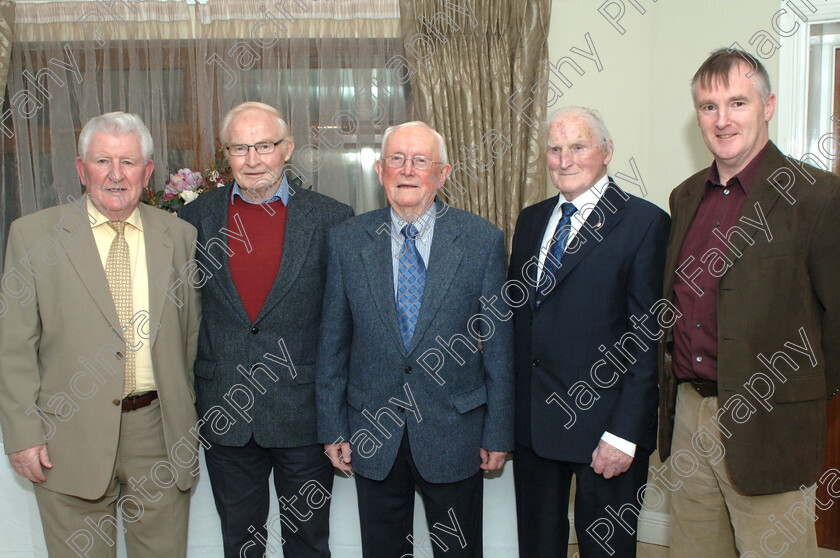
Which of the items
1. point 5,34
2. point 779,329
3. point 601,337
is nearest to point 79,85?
point 5,34

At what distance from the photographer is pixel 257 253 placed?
192 centimetres

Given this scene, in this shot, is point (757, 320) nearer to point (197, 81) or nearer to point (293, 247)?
point (293, 247)

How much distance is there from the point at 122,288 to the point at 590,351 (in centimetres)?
137

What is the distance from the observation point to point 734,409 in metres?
1.59

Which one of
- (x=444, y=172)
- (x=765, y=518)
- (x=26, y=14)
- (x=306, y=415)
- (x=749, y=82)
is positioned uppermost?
(x=26, y=14)

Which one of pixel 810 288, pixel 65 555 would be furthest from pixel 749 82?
pixel 65 555

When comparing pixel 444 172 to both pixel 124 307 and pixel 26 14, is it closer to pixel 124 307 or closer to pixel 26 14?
pixel 124 307

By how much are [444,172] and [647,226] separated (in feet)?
2.01

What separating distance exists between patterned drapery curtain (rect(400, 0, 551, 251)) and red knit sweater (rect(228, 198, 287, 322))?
156 centimetres

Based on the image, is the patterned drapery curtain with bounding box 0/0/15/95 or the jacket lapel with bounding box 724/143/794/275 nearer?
the jacket lapel with bounding box 724/143/794/275

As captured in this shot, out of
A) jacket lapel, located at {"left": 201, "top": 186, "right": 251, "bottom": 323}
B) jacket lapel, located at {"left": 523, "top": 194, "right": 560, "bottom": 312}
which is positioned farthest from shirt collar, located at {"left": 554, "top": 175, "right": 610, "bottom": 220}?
jacket lapel, located at {"left": 201, "top": 186, "right": 251, "bottom": 323}

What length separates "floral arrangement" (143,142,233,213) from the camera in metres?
3.15

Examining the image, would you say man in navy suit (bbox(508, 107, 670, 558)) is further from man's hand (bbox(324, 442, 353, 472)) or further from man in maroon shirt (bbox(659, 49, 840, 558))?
man's hand (bbox(324, 442, 353, 472))

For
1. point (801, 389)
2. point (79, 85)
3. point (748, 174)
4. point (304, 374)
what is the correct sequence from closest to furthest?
point (801, 389)
point (748, 174)
point (304, 374)
point (79, 85)
